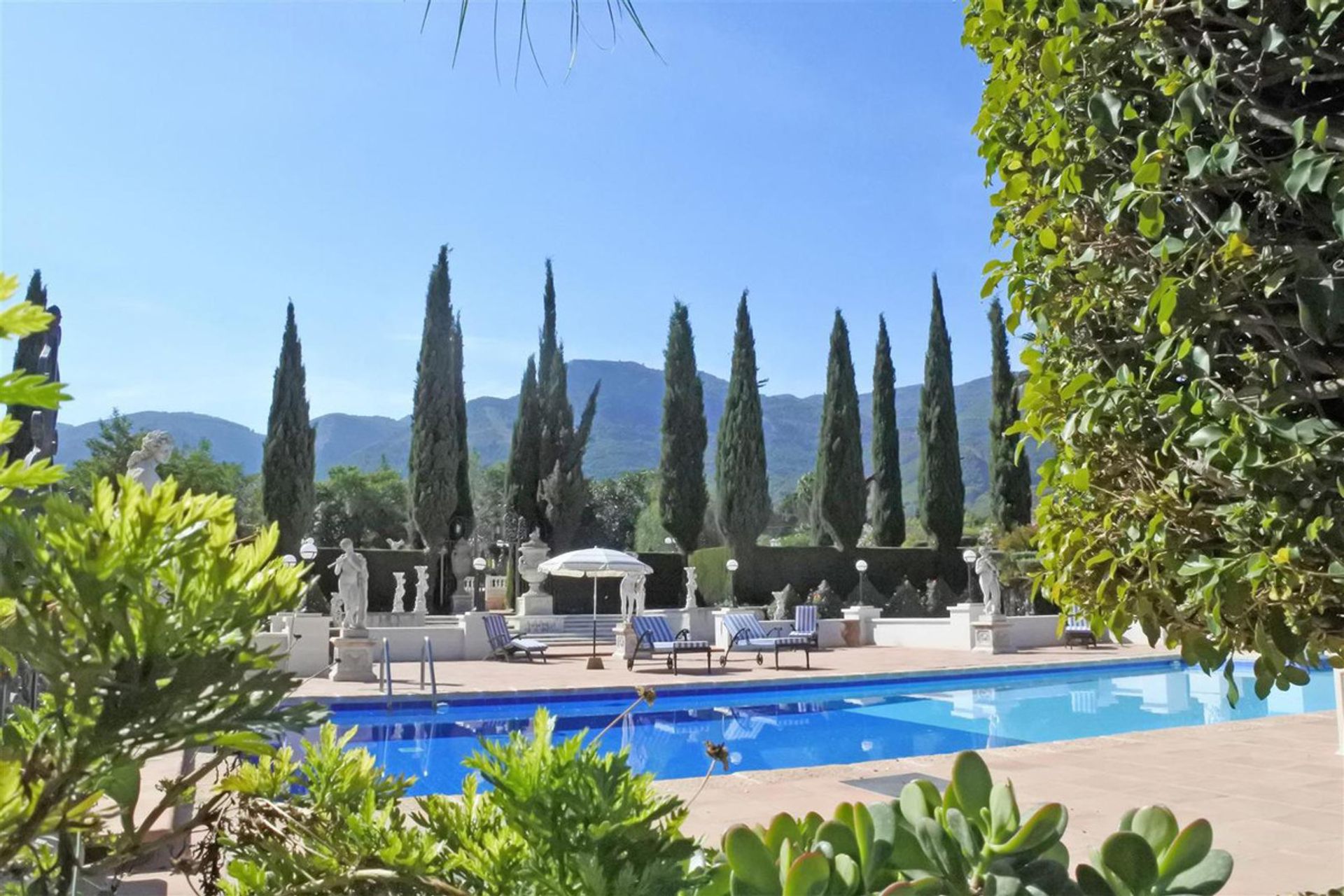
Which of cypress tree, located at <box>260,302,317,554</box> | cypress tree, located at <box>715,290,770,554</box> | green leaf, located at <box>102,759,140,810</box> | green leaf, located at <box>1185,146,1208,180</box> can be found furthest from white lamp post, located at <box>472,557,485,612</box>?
green leaf, located at <box>102,759,140,810</box>

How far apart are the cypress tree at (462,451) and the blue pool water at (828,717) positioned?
1688 cm

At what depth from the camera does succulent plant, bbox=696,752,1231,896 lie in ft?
3.29

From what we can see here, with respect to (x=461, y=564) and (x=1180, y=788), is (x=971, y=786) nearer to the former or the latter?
(x=1180, y=788)

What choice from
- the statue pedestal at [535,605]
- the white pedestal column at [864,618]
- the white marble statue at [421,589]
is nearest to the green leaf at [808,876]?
the white pedestal column at [864,618]

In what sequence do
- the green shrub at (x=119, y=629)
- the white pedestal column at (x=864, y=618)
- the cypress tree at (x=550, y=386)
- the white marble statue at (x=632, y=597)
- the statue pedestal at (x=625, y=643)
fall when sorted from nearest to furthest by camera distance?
the green shrub at (x=119, y=629) → the statue pedestal at (x=625, y=643) → the white pedestal column at (x=864, y=618) → the white marble statue at (x=632, y=597) → the cypress tree at (x=550, y=386)

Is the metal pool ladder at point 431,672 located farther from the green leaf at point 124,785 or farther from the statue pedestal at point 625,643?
the green leaf at point 124,785

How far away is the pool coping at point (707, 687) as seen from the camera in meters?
11.4

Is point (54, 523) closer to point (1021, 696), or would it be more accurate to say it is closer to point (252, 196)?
point (252, 196)

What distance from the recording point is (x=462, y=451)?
101 feet

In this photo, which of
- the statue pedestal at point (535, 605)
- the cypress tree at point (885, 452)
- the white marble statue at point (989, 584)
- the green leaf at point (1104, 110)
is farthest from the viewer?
the cypress tree at point (885, 452)

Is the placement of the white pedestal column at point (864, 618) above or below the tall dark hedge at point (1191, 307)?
below

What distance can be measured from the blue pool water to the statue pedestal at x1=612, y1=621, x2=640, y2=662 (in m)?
2.12

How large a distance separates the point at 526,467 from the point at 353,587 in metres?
18.8

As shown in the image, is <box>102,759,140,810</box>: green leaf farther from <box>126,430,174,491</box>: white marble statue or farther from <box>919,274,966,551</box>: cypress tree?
<box>919,274,966,551</box>: cypress tree
